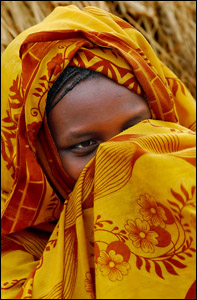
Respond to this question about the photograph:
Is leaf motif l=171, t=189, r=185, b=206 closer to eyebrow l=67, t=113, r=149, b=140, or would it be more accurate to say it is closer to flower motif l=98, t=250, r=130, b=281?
flower motif l=98, t=250, r=130, b=281

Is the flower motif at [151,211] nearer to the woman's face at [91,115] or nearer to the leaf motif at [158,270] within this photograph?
the leaf motif at [158,270]

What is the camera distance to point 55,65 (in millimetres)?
1109

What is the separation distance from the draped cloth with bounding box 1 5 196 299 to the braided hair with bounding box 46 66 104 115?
0.01 m

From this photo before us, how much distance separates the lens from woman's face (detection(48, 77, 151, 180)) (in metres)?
1.07

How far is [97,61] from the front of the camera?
1.11 metres

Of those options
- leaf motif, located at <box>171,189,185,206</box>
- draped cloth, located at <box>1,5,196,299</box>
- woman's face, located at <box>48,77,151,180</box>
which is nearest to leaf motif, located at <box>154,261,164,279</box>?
draped cloth, located at <box>1,5,196,299</box>

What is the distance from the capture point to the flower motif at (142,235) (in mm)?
780

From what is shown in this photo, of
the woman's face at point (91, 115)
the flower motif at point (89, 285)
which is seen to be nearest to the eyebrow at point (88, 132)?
the woman's face at point (91, 115)

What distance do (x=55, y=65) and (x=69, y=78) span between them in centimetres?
4

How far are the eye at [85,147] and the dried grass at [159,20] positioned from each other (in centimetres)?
80

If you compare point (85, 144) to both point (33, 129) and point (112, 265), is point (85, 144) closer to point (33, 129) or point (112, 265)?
point (33, 129)

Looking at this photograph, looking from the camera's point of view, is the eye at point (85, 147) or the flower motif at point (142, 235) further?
the eye at point (85, 147)

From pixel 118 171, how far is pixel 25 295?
340 mm

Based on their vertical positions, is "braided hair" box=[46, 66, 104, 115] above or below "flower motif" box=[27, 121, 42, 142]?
above
